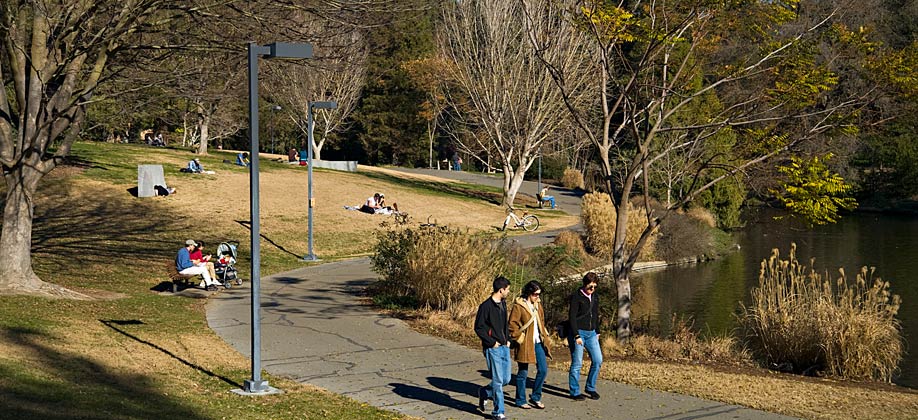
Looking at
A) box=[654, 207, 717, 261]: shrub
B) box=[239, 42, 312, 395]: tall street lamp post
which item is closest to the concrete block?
box=[654, 207, 717, 261]: shrub

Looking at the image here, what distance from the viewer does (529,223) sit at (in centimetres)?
4072

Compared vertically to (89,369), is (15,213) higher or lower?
higher

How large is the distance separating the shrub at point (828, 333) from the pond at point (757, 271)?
248 cm

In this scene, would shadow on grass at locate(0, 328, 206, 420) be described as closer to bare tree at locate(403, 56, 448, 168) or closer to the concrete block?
the concrete block

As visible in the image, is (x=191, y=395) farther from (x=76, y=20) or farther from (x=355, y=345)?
(x=76, y=20)

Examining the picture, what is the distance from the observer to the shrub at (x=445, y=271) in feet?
62.5

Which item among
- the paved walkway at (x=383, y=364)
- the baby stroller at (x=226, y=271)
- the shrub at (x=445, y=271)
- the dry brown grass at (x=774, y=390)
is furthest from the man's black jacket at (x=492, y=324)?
the baby stroller at (x=226, y=271)

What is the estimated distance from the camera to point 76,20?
17.5m

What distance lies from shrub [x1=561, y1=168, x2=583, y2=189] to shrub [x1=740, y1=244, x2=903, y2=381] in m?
49.3

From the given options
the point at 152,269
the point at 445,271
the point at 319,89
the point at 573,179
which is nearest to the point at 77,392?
the point at 445,271

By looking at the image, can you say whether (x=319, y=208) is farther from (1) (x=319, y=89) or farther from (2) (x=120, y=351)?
(2) (x=120, y=351)

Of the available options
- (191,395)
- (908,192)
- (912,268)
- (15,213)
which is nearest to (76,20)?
(15,213)

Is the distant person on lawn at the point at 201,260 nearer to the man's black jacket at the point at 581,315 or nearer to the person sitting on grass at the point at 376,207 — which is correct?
the man's black jacket at the point at 581,315

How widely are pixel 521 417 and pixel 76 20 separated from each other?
1156cm
